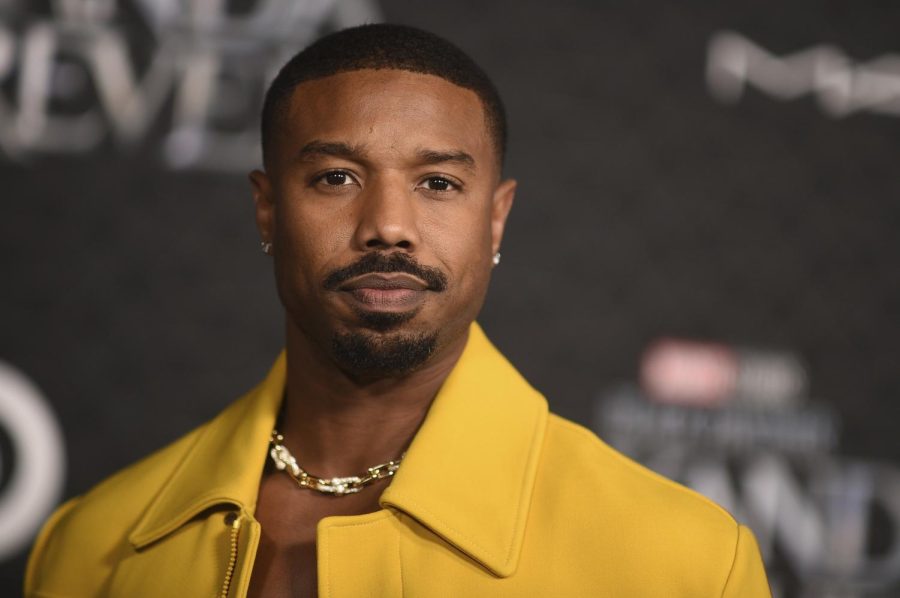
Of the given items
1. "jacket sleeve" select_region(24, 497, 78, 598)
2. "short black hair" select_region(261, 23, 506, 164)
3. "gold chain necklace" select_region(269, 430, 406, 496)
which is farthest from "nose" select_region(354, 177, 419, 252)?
"jacket sleeve" select_region(24, 497, 78, 598)

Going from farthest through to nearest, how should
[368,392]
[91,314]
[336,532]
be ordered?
[91,314]
[368,392]
[336,532]

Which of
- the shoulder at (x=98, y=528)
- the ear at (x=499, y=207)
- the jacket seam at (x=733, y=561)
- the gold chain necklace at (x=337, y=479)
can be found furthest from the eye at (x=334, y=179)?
the jacket seam at (x=733, y=561)

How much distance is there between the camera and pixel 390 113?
1.23 metres

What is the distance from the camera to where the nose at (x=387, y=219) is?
1.19 m

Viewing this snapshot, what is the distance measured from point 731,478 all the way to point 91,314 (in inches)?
54.4

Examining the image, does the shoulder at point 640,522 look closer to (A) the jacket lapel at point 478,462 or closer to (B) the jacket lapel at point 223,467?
(A) the jacket lapel at point 478,462

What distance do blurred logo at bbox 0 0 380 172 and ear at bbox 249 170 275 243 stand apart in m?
0.91

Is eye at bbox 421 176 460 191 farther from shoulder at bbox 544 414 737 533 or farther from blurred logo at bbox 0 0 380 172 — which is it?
blurred logo at bbox 0 0 380 172

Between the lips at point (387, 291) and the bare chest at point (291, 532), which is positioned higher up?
the lips at point (387, 291)

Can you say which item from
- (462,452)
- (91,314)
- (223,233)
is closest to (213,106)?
(223,233)

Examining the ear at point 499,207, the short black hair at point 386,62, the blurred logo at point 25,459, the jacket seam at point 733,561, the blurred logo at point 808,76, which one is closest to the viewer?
the jacket seam at point 733,561

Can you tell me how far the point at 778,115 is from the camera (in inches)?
94.4

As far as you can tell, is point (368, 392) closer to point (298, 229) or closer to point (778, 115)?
point (298, 229)

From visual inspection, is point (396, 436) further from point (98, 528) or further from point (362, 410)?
point (98, 528)
